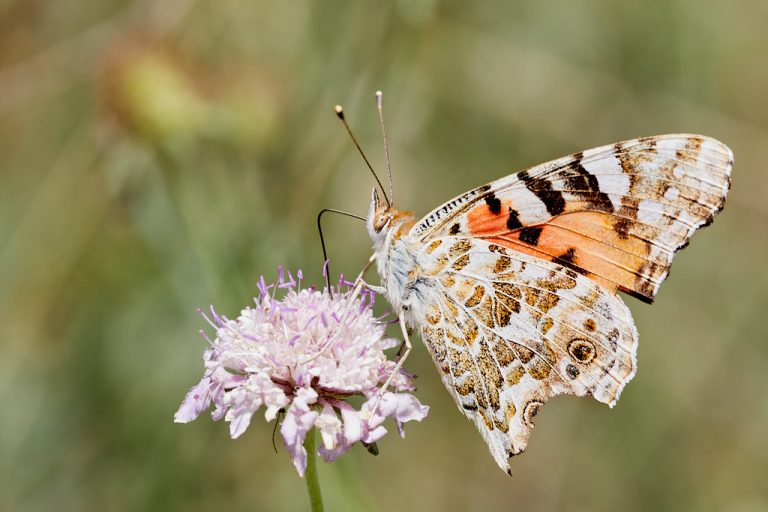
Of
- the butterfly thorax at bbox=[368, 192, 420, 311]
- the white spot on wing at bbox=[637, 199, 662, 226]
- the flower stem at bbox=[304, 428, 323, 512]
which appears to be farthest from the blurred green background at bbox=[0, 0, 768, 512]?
the white spot on wing at bbox=[637, 199, 662, 226]

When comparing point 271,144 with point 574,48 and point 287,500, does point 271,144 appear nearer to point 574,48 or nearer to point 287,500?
point 287,500

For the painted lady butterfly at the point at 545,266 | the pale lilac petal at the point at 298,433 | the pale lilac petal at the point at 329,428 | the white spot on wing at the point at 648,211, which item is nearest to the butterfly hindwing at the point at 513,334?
the painted lady butterfly at the point at 545,266

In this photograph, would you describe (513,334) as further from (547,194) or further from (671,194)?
(671,194)

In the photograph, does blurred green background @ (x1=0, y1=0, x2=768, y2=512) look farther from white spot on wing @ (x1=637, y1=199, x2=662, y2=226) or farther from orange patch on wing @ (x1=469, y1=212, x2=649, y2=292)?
white spot on wing @ (x1=637, y1=199, x2=662, y2=226)

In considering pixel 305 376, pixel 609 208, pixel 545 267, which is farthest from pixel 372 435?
pixel 609 208

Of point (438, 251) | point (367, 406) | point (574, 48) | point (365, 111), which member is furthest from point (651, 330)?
point (367, 406)

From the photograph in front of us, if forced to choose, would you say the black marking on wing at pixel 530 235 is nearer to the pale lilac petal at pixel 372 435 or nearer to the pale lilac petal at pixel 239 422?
the pale lilac petal at pixel 372 435
